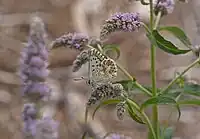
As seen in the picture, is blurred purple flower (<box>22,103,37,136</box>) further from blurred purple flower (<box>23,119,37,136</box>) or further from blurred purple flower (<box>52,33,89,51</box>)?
blurred purple flower (<box>52,33,89,51</box>)

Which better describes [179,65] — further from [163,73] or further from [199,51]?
[199,51]

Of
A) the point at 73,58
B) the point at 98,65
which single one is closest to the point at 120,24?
the point at 98,65

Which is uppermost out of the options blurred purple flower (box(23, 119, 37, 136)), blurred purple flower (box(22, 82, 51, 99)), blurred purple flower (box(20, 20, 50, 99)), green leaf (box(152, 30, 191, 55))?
green leaf (box(152, 30, 191, 55))

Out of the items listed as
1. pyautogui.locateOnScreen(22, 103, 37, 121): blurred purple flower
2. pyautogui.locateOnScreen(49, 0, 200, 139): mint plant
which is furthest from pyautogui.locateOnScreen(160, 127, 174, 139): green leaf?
pyautogui.locateOnScreen(22, 103, 37, 121): blurred purple flower

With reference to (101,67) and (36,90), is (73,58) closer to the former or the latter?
(101,67)

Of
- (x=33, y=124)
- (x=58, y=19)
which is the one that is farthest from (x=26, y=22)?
(x=33, y=124)

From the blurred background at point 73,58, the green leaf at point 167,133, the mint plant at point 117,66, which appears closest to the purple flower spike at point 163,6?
the mint plant at point 117,66
